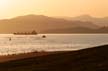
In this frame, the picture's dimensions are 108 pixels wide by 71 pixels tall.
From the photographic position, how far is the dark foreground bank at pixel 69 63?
19234 millimetres

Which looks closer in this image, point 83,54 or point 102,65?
point 102,65

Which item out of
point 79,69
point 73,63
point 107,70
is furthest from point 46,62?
point 107,70

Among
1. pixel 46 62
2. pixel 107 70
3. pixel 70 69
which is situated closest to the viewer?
pixel 107 70

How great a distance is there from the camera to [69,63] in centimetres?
2042

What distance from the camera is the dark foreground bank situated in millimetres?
19234

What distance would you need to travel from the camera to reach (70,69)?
19.3m

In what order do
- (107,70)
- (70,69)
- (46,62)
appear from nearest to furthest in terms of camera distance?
(107,70) → (70,69) → (46,62)

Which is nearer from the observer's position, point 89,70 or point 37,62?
point 89,70

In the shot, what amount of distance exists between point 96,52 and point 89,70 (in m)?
3.78

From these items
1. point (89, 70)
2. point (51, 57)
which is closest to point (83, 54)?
point (51, 57)

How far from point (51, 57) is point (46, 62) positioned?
1219 mm

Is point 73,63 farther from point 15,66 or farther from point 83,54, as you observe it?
point 15,66

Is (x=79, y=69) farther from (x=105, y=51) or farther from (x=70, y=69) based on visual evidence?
(x=105, y=51)

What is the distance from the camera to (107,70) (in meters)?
17.8
